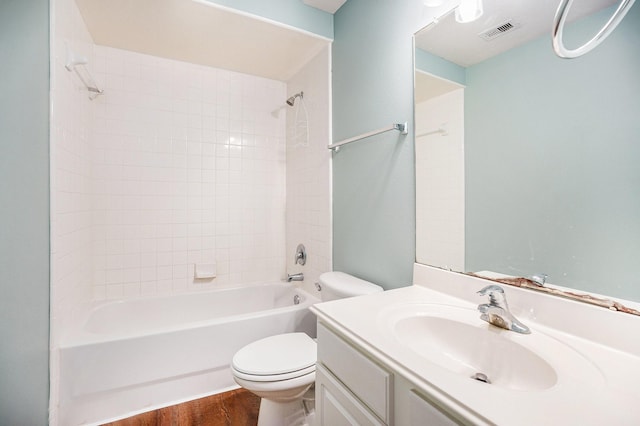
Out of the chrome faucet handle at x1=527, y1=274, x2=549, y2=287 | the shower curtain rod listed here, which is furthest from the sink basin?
the shower curtain rod

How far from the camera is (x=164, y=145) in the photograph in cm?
223

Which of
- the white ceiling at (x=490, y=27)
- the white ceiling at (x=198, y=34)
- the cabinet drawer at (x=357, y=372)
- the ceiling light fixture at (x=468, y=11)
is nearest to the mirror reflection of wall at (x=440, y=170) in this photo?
the white ceiling at (x=490, y=27)

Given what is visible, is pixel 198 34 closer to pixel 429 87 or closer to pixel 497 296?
pixel 429 87

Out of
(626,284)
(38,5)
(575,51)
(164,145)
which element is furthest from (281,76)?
(626,284)

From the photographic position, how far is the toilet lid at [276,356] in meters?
1.25

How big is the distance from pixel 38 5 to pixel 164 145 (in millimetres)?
1052

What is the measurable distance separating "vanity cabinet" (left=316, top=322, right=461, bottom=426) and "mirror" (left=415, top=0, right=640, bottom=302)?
22.5 inches

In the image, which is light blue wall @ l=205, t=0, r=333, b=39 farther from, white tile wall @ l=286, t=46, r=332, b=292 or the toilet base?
the toilet base

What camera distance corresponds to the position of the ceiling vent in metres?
0.93

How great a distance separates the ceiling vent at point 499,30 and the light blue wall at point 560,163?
0.27 ft

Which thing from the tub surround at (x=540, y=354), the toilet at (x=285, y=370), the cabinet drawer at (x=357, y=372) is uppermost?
the tub surround at (x=540, y=354)

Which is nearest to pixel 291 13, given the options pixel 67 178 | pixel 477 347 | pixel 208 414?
pixel 67 178

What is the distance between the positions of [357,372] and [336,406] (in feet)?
0.59

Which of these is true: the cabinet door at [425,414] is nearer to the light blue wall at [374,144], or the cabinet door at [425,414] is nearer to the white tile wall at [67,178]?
the light blue wall at [374,144]
